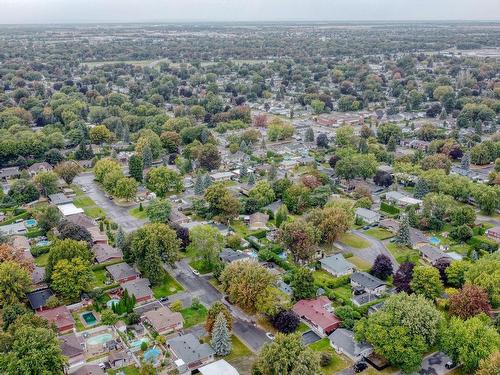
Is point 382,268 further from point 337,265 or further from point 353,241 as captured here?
point 353,241

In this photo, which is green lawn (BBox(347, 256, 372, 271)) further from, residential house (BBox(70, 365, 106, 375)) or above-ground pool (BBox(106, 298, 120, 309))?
residential house (BBox(70, 365, 106, 375))

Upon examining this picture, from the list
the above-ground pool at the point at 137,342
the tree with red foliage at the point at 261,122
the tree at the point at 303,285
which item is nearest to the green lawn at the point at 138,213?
the above-ground pool at the point at 137,342

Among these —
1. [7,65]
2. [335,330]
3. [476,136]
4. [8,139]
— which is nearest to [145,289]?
[335,330]

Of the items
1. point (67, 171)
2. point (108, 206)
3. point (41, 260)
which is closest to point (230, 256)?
point (41, 260)

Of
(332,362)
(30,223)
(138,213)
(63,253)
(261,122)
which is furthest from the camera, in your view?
(261,122)

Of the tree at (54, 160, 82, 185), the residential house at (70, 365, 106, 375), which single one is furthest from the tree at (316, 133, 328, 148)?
the residential house at (70, 365, 106, 375)

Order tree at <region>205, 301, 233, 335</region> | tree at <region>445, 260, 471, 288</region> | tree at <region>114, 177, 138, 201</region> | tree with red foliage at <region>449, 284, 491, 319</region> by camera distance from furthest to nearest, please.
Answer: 1. tree at <region>114, 177, 138, 201</region>
2. tree at <region>445, 260, 471, 288</region>
3. tree at <region>205, 301, 233, 335</region>
4. tree with red foliage at <region>449, 284, 491, 319</region>

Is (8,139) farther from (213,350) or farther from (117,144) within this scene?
(213,350)
